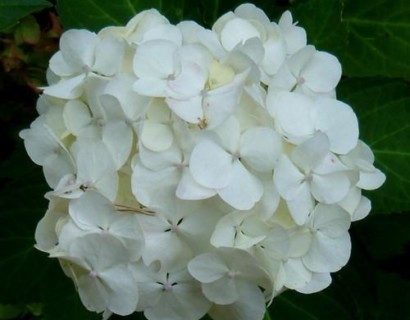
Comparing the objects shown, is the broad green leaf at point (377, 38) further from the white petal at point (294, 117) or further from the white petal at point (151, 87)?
the white petal at point (151, 87)

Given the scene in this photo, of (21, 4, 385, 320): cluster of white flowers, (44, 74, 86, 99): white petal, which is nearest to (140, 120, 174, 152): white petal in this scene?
(21, 4, 385, 320): cluster of white flowers

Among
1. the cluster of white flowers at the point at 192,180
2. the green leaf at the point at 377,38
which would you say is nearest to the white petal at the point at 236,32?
the cluster of white flowers at the point at 192,180

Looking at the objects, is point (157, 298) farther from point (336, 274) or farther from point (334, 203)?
point (336, 274)

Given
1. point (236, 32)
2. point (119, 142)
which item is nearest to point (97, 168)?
point (119, 142)

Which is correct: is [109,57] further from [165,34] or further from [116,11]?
[116,11]

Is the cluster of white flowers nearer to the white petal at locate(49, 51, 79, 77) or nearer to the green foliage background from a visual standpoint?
the white petal at locate(49, 51, 79, 77)

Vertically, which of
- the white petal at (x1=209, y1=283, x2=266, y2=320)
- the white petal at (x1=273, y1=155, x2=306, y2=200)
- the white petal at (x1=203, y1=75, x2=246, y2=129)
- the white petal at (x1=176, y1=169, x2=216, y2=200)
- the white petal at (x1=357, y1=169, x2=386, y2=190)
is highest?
the white petal at (x1=203, y1=75, x2=246, y2=129)
